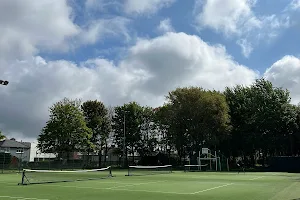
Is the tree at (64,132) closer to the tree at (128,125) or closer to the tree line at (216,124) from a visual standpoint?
the tree line at (216,124)

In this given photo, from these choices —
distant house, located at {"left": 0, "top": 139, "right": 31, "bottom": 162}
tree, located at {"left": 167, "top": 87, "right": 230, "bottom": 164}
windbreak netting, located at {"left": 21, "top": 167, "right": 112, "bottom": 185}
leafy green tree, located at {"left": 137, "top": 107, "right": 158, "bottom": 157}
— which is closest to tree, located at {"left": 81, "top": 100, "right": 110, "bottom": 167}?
leafy green tree, located at {"left": 137, "top": 107, "right": 158, "bottom": 157}

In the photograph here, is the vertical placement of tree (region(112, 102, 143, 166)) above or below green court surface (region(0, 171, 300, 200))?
above

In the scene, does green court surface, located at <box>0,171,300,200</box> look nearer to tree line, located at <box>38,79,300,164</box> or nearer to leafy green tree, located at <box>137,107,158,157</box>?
tree line, located at <box>38,79,300,164</box>

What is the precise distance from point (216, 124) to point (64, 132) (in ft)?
84.6

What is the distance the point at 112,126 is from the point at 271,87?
1251 inches

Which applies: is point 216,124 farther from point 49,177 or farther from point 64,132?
point 49,177

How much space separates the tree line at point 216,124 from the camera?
53.3m

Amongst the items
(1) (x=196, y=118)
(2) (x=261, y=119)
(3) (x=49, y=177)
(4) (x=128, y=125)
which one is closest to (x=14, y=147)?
(4) (x=128, y=125)

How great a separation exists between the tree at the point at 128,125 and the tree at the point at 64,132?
9.14 meters

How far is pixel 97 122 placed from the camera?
6644 centimetres

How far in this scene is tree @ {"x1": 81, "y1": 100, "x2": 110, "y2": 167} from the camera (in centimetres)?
6656

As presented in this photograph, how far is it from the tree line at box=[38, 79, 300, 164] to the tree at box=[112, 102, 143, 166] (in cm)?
30

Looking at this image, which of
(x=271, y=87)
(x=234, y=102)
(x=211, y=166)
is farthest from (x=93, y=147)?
(x=271, y=87)

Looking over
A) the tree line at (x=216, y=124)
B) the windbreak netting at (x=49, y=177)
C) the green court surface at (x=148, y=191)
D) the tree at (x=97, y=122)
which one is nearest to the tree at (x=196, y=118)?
the tree line at (x=216, y=124)
